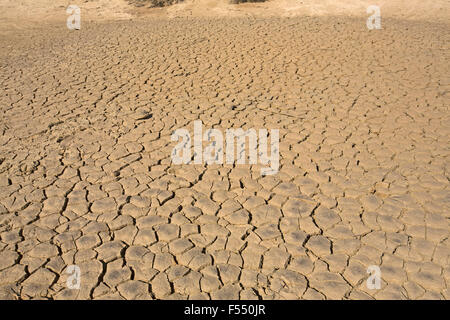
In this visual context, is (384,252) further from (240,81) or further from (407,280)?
(240,81)

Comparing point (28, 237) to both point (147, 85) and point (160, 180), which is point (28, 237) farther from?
point (147, 85)

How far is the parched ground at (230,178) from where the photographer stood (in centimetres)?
235

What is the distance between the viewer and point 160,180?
326 cm

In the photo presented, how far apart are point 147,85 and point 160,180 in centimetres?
238

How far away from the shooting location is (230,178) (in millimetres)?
3262

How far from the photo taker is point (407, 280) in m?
2.24

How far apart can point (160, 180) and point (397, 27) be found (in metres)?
6.29

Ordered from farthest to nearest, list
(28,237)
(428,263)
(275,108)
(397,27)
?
(397,27) → (275,108) → (28,237) → (428,263)

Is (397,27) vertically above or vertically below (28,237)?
above

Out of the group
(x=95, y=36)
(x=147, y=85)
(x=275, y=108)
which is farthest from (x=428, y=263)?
(x=95, y=36)

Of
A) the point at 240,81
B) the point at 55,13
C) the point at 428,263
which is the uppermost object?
the point at 55,13

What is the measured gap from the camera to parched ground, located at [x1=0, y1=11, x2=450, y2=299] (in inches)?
92.5
